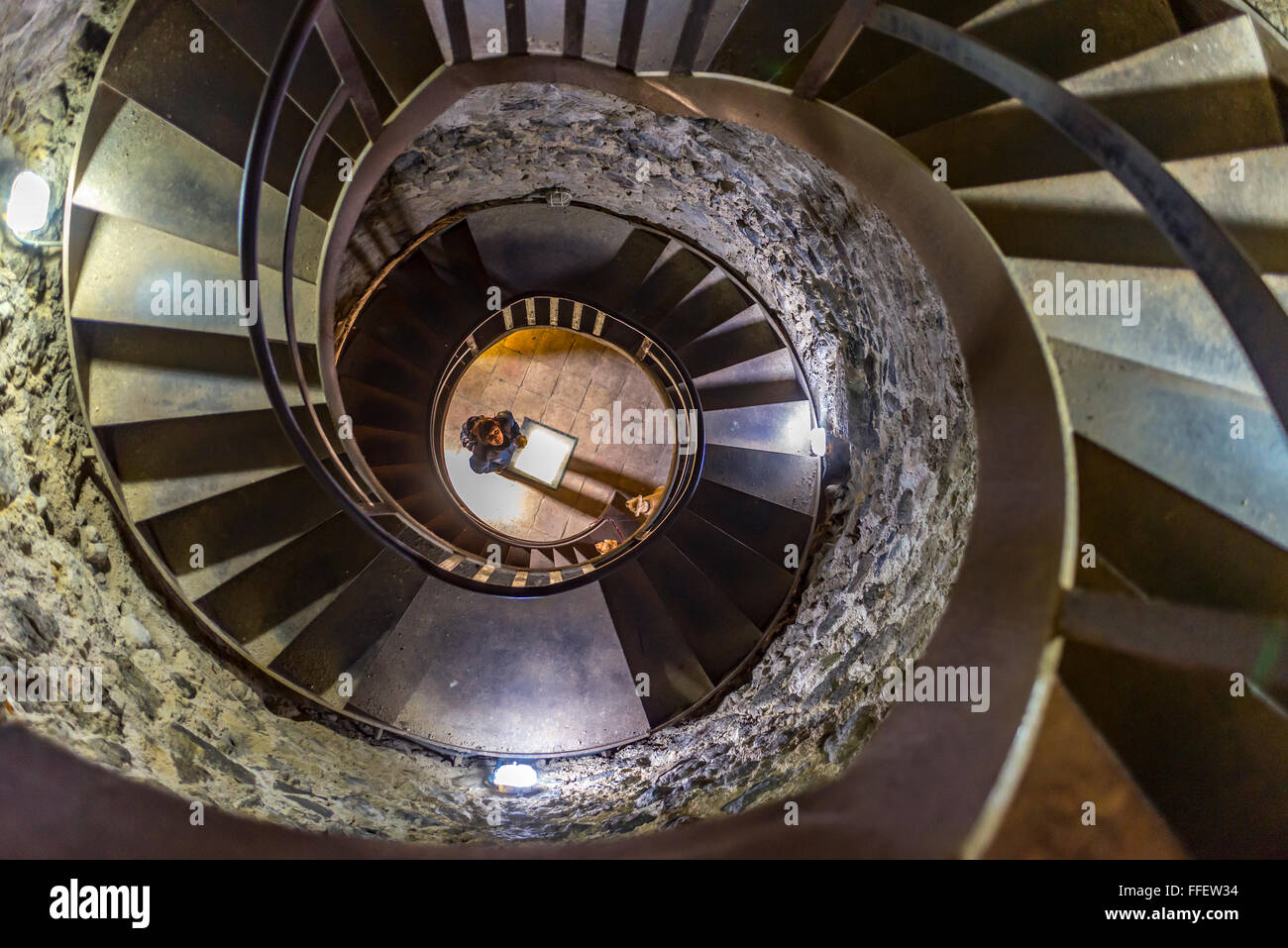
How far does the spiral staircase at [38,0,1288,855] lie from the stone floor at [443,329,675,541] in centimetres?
299

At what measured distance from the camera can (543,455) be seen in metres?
9.07

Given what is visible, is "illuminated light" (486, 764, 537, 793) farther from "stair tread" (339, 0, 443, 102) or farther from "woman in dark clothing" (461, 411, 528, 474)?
"woman in dark clothing" (461, 411, 528, 474)

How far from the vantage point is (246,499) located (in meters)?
3.70

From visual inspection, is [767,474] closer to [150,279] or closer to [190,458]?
[190,458]

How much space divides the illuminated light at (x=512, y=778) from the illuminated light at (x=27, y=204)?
3.63 meters

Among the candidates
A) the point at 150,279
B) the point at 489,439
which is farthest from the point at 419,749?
the point at 489,439

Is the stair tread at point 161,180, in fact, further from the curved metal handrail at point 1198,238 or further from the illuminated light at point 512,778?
the curved metal handrail at point 1198,238

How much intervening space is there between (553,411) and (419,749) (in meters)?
5.34

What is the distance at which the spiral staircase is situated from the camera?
191 centimetres

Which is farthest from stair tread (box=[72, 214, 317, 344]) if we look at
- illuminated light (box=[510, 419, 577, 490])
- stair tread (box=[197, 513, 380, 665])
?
illuminated light (box=[510, 419, 577, 490])

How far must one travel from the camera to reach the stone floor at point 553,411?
8.94 meters

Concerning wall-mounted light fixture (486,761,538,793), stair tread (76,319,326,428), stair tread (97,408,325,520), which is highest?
stair tread (76,319,326,428)

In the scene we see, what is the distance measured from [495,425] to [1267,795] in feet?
23.0
